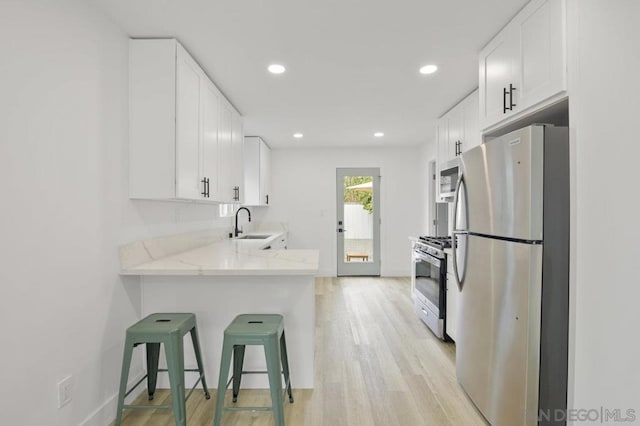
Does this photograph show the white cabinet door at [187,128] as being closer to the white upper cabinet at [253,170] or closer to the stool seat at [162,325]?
the stool seat at [162,325]

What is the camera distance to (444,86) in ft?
10.2

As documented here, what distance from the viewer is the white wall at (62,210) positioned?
144 centimetres

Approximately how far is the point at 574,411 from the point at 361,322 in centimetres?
242

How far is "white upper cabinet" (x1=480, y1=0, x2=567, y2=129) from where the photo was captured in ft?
5.51

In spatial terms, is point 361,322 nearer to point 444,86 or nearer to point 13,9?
point 444,86

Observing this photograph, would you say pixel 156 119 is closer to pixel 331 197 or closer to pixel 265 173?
pixel 265 173

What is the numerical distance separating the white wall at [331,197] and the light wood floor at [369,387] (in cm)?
233

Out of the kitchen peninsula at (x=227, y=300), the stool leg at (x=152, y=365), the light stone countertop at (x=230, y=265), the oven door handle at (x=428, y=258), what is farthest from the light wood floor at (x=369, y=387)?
the light stone countertop at (x=230, y=265)

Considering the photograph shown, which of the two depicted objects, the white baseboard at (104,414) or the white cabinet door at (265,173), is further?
the white cabinet door at (265,173)

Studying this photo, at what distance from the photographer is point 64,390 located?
5.58ft

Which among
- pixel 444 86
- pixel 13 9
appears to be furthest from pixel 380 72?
pixel 13 9

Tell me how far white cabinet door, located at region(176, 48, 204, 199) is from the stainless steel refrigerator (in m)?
1.96

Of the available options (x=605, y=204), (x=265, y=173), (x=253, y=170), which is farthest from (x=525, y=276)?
(x=265, y=173)

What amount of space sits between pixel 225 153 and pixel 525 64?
2.60 meters
